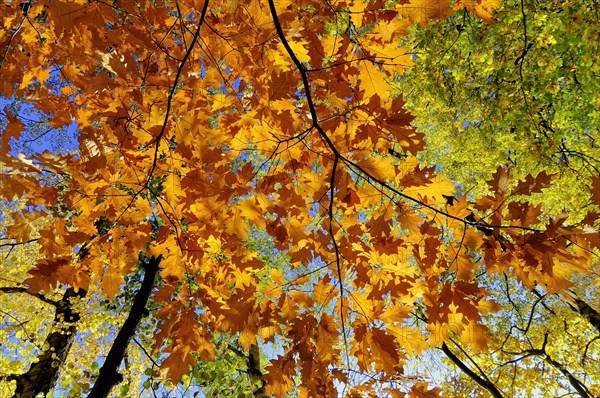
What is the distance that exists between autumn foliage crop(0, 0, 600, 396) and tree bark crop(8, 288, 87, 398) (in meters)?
5.14

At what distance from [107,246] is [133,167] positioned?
55 centimetres

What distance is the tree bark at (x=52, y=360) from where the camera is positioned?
592 centimetres

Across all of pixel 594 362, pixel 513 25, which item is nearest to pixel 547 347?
pixel 594 362

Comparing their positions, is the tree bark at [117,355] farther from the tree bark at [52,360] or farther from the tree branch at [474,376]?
the tree branch at [474,376]

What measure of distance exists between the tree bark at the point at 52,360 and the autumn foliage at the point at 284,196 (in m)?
5.14

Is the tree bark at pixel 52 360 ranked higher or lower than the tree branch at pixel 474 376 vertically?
lower

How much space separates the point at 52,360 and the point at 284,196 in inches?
268

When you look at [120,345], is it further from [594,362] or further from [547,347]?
[594,362]

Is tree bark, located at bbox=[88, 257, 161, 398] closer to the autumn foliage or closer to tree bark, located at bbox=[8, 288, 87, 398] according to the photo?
tree bark, located at bbox=[8, 288, 87, 398]

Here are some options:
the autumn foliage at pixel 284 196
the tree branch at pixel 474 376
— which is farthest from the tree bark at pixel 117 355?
the tree branch at pixel 474 376

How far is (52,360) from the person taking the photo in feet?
20.4

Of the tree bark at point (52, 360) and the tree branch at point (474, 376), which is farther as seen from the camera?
the tree branch at point (474, 376)

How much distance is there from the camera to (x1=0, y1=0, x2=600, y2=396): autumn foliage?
5.40 feet

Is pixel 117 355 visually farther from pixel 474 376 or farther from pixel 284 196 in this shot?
pixel 474 376
